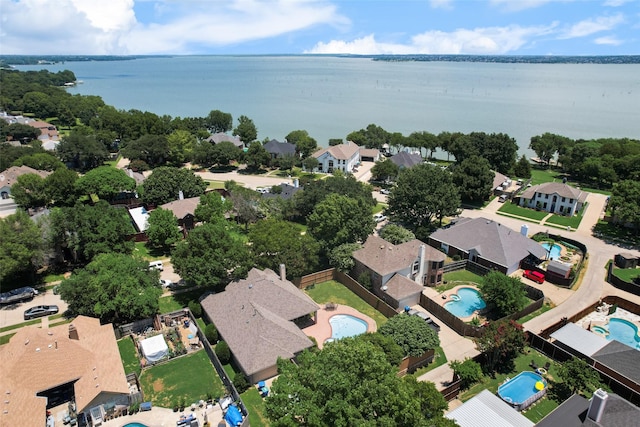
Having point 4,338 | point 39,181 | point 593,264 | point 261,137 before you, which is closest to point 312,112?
point 261,137

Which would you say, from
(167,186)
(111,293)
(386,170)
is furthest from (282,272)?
(386,170)

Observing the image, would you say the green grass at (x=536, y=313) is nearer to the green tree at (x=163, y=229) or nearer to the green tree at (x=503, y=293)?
the green tree at (x=503, y=293)

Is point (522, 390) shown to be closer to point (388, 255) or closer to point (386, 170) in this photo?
point (388, 255)

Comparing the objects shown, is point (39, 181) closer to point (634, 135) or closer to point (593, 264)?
point (593, 264)

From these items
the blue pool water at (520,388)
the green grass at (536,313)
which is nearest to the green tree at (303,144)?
the green grass at (536,313)

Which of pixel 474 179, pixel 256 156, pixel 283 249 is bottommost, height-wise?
pixel 283 249

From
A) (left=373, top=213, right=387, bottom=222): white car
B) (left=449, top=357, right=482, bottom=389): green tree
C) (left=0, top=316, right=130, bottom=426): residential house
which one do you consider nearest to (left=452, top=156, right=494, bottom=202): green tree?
(left=373, top=213, right=387, bottom=222): white car
